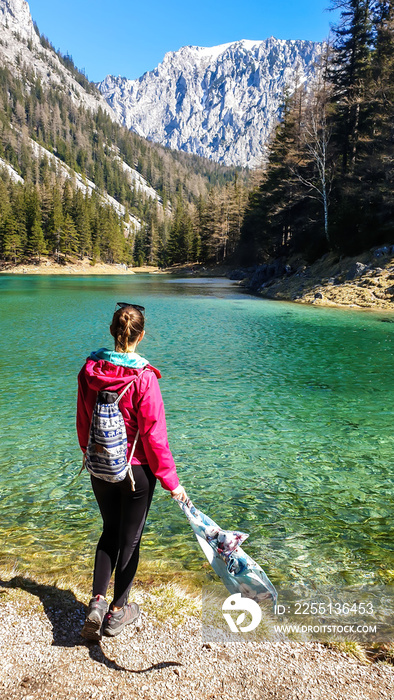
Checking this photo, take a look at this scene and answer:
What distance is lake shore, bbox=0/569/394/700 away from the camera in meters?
2.82

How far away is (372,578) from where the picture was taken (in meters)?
4.46

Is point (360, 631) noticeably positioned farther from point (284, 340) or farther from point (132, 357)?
point (284, 340)

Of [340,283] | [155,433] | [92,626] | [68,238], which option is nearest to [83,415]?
[155,433]

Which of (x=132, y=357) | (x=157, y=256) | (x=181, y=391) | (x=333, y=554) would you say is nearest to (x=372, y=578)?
(x=333, y=554)

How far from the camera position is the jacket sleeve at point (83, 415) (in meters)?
3.27

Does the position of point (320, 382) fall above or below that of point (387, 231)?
below

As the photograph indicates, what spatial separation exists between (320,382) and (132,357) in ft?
34.1

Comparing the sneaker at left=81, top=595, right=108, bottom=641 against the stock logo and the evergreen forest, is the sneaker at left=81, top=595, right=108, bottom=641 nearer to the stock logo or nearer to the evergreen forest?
the stock logo

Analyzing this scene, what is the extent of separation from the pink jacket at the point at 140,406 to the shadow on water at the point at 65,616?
131 centimetres

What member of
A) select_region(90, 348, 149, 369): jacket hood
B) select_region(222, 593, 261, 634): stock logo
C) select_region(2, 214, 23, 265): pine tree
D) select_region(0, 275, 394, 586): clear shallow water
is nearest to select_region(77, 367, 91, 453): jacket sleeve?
select_region(90, 348, 149, 369): jacket hood

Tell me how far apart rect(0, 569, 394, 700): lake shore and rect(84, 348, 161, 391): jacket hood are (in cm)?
200

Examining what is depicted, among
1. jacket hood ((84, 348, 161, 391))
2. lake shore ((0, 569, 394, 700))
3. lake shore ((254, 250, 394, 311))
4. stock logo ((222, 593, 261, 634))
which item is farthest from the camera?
lake shore ((254, 250, 394, 311))

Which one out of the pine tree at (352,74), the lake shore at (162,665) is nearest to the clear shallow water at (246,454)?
the lake shore at (162,665)

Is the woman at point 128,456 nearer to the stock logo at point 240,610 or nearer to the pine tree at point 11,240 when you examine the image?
the stock logo at point 240,610
